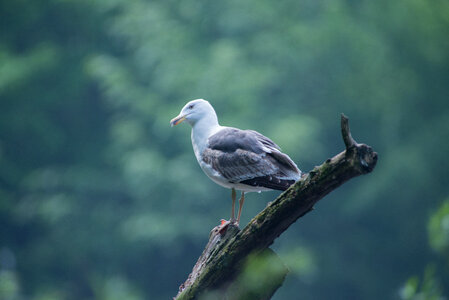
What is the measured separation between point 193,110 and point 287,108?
10240 millimetres

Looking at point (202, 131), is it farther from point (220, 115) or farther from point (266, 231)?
point (220, 115)

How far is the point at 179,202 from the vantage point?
1351 cm

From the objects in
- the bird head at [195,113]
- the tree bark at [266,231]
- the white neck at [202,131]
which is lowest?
the tree bark at [266,231]

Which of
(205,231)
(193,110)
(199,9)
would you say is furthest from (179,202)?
(193,110)

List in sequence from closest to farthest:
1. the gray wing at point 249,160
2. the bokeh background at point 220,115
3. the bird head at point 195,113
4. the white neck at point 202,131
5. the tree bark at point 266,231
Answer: the tree bark at point 266,231
the gray wing at point 249,160
the white neck at point 202,131
the bird head at point 195,113
the bokeh background at point 220,115

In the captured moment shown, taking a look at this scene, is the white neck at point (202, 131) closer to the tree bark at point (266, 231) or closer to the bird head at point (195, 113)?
the bird head at point (195, 113)

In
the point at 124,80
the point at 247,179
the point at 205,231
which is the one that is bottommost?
the point at 247,179

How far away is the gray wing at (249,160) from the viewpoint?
3502 mm

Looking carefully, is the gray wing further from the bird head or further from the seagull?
the bird head

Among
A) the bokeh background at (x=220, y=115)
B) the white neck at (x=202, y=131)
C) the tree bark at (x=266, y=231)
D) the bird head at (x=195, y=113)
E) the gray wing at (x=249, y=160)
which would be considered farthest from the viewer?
the bokeh background at (x=220, y=115)

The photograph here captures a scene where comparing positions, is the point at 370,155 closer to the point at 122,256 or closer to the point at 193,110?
the point at 193,110

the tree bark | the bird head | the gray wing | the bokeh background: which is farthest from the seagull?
the bokeh background

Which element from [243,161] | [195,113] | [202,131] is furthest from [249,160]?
[195,113]

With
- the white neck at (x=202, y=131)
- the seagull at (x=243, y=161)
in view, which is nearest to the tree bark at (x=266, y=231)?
the seagull at (x=243, y=161)
